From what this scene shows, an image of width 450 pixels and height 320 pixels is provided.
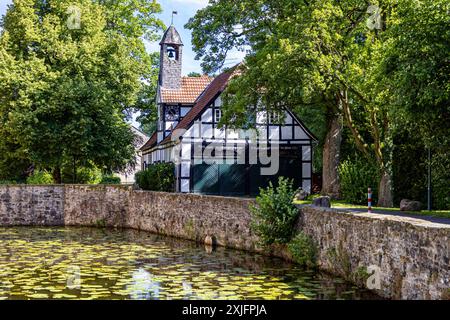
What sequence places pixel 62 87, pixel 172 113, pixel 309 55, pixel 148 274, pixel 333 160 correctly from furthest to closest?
pixel 172 113 < pixel 62 87 < pixel 333 160 < pixel 309 55 < pixel 148 274

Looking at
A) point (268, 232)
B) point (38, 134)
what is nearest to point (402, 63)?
point (268, 232)

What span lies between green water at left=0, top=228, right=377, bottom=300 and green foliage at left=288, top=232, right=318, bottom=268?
0.27 meters

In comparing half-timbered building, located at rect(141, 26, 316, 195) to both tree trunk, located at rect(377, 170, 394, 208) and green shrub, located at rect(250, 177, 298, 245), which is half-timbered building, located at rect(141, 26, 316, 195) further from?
green shrub, located at rect(250, 177, 298, 245)

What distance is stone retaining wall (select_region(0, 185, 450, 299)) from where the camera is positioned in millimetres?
A: 10609

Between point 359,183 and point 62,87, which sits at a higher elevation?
point 62,87

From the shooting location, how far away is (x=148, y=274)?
14.5m

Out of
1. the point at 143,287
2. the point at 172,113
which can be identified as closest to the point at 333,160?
the point at 172,113

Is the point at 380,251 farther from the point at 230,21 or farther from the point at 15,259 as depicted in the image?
the point at 230,21

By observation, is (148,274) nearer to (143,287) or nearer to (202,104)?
(143,287)

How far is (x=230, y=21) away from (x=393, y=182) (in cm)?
920

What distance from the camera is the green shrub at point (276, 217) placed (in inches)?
647

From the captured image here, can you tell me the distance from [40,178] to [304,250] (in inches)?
937

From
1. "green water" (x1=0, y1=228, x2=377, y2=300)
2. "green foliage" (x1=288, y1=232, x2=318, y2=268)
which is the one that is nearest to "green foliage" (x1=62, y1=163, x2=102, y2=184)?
"green water" (x1=0, y1=228, x2=377, y2=300)

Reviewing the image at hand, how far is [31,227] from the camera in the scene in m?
26.9
